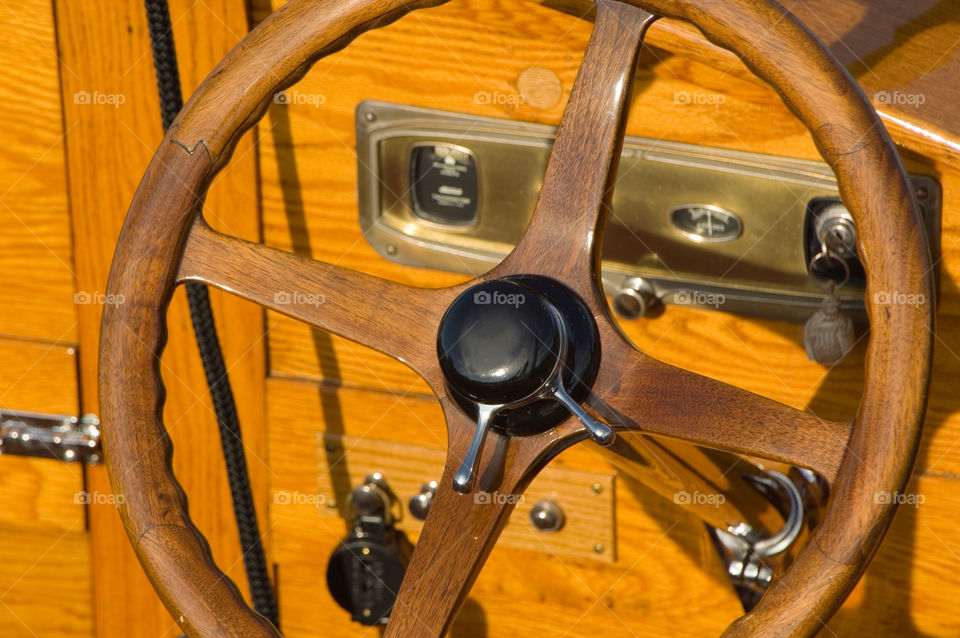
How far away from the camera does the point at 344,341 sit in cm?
160

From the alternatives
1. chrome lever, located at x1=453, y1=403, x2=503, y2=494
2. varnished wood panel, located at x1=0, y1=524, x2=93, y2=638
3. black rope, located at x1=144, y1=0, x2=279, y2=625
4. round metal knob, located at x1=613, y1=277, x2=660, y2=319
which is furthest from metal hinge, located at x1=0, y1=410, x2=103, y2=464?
chrome lever, located at x1=453, y1=403, x2=503, y2=494

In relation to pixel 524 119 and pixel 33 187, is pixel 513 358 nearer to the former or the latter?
pixel 524 119

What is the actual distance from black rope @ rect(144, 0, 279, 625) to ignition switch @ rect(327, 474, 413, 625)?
0.33 feet

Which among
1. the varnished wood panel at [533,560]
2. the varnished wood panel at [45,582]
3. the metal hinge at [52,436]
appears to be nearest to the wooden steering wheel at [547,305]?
the varnished wood panel at [533,560]

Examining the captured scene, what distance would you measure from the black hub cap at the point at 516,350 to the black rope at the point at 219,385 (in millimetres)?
572

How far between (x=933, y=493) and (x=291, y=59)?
91 cm

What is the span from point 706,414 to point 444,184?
2.13 ft

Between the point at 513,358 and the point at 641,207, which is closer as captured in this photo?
the point at 513,358

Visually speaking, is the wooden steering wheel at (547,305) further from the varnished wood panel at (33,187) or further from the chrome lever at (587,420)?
the varnished wood panel at (33,187)

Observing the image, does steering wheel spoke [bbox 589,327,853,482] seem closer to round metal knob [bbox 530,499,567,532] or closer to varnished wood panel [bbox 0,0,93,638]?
round metal knob [bbox 530,499,567,532]

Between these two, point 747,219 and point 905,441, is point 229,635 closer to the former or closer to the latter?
point 905,441

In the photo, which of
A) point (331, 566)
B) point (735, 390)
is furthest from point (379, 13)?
point (331, 566)

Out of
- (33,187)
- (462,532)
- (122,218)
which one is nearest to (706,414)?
(462,532)

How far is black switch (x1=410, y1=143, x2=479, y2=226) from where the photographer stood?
59.5 inches
